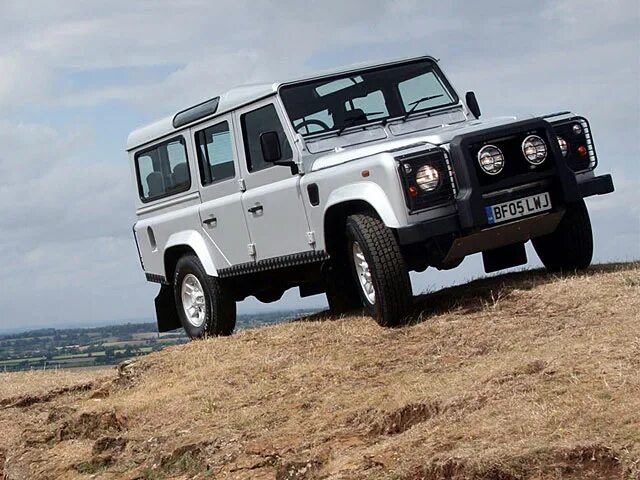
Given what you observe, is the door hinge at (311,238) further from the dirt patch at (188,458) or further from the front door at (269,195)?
the dirt patch at (188,458)

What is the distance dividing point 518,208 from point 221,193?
3212mm

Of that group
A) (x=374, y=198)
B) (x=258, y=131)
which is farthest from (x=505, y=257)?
(x=258, y=131)

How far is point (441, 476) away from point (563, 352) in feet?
5.67

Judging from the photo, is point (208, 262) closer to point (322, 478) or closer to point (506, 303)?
point (506, 303)

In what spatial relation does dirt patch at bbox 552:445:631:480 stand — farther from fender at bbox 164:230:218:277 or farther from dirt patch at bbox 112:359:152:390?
fender at bbox 164:230:218:277

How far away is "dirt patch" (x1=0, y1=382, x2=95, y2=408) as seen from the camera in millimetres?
11508

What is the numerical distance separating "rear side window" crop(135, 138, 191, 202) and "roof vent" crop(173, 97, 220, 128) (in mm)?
188

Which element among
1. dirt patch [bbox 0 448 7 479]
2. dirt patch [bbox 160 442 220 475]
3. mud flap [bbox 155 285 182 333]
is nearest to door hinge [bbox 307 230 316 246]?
dirt patch [bbox 160 442 220 475]

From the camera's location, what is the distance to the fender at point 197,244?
12.0 meters

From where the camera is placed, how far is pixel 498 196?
9.55m

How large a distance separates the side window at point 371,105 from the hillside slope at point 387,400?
1654 millimetres

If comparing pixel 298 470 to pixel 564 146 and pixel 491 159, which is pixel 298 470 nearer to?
pixel 491 159

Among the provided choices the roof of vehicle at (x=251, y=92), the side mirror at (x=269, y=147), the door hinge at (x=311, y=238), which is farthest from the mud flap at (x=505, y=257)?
the side mirror at (x=269, y=147)

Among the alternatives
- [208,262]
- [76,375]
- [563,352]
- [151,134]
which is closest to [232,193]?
[208,262]
